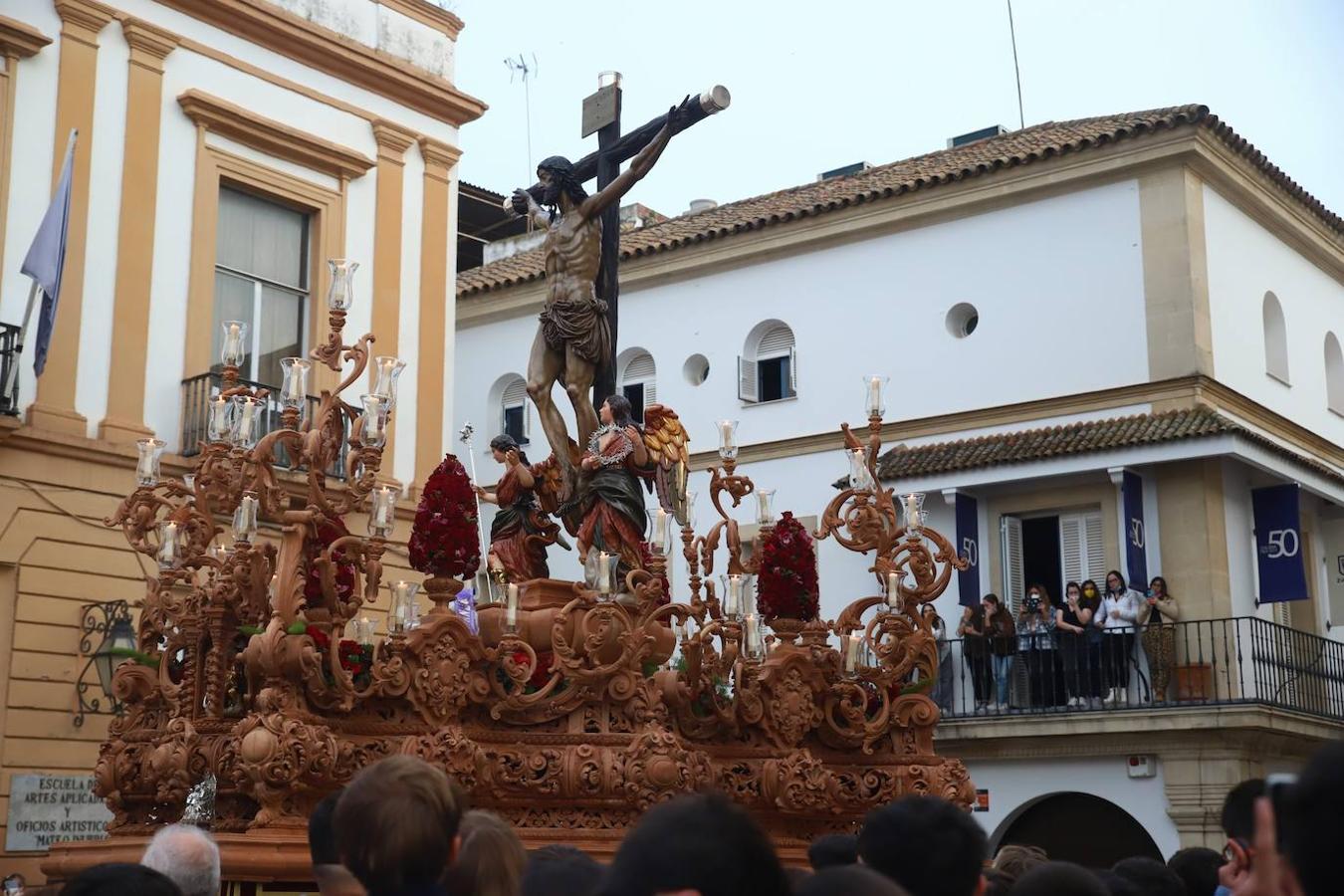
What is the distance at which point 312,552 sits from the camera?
28.3ft

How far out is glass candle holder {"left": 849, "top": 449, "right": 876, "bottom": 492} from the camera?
33.0ft

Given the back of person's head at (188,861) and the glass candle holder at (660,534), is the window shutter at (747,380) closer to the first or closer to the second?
the glass candle holder at (660,534)

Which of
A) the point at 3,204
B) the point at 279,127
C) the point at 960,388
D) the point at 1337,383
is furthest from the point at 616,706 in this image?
the point at 1337,383

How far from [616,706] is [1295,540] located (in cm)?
1478

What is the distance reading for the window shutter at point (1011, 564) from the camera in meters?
22.4

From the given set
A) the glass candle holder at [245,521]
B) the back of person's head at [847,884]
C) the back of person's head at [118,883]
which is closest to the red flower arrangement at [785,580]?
the glass candle holder at [245,521]

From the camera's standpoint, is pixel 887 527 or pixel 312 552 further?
pixel 887 527

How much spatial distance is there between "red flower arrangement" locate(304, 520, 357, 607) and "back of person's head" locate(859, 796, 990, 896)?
5.17 meters

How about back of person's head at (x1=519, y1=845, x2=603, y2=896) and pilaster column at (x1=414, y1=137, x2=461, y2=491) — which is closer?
back of person's head at (x1=519, y1=845, x2=603, y2=896)

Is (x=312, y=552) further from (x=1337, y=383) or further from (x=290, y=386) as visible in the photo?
(x=1337, y=383)

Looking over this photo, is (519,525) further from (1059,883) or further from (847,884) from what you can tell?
(847,884)

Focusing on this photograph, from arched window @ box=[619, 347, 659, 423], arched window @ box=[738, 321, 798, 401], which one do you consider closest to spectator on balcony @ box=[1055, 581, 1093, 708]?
arched window @ box=[738, 321, 798, 401]

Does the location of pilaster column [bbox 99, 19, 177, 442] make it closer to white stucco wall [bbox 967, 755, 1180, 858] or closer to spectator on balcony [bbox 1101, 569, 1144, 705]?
white stucco wall [bbox 967, 755, 1180, 858]

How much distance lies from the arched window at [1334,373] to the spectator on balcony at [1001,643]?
7367mm
